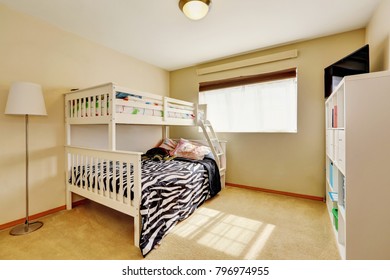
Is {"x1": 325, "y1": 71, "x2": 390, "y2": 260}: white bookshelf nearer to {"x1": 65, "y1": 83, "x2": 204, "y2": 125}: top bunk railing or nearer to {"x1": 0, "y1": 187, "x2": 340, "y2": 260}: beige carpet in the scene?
{"x1": 0, "y1": 187, "x2": 340, "y2": 260}: beige carpet

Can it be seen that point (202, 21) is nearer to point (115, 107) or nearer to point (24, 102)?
point (115, 107)

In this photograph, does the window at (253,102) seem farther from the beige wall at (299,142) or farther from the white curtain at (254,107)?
the beige wall at (299,142)

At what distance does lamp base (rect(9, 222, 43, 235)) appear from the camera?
1.82 meters

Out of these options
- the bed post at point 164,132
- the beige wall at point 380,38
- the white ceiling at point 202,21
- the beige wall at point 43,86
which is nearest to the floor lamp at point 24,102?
the beige wall at point 43,86

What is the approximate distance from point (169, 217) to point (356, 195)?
5.01 ft

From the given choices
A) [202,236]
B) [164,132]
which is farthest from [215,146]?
[202,236]

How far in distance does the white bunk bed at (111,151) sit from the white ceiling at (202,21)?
2.74ft

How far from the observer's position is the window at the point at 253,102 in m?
2.82

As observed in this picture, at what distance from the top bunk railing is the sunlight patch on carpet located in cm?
128

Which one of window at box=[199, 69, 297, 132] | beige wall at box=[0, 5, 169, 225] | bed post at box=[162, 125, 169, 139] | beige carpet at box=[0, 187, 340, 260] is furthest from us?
bed post at box=[162, 125, 169, 139]

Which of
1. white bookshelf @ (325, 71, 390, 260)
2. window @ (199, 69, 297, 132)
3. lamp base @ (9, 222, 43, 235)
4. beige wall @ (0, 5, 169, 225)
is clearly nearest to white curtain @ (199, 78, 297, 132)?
window @ (199, 69, 297, 132)
